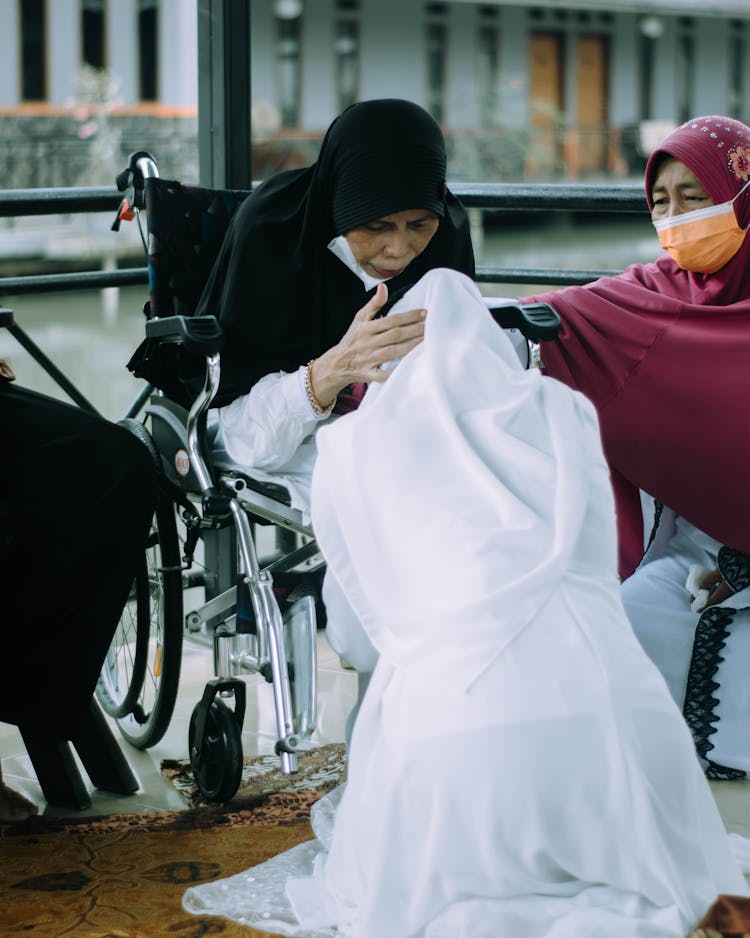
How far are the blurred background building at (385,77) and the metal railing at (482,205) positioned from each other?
49.8ft

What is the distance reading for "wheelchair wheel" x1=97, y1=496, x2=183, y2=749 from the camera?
232cm

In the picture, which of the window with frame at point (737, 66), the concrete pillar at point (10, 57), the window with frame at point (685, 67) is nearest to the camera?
the concrete pillar at point (10, 57)

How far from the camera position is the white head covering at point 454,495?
60.8 inches

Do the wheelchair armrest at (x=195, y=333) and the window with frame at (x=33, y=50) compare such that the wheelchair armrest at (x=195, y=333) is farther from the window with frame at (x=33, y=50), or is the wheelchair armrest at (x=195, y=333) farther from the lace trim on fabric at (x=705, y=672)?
the window with frame at (x=33, y=50)

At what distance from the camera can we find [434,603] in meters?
1.57

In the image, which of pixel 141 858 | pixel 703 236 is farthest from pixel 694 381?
pixel 141 858

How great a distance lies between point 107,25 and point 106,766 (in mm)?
17949

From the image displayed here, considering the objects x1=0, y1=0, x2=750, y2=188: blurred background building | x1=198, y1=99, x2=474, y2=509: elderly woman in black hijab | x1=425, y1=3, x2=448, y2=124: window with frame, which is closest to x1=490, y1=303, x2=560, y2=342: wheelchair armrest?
x1=198, y1=99, x2=474, y2=509: elderly woman in black hijab

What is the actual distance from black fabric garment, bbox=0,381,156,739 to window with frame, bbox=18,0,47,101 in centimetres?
1748

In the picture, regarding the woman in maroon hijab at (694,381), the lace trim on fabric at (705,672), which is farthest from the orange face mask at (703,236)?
the lace trim on fabric at (705,672)

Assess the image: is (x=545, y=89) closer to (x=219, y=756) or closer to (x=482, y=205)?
(x=482, y=205)

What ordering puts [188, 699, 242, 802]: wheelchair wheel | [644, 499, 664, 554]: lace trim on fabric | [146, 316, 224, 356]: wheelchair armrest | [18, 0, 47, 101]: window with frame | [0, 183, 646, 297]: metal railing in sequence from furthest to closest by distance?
[18, 0, 47, 101]: window with frame → [0, 183, 646, 297]: metal railing → [644, 499, 664, 554]: lace trim on fabric → [188, 699, 242, 802]: wheelchair wheel → [146, 316, 224, 356]: wheelchair armrest

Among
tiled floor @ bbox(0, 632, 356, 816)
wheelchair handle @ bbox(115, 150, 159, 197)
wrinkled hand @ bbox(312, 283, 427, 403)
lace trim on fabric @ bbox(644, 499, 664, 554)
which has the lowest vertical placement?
tiled floor @ bbox(0, 632, 356, 816)

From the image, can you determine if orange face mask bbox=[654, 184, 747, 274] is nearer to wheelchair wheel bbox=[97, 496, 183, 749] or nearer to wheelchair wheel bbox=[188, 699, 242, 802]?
wheelchair wheel bbox=[97, 496, 183, 749]
